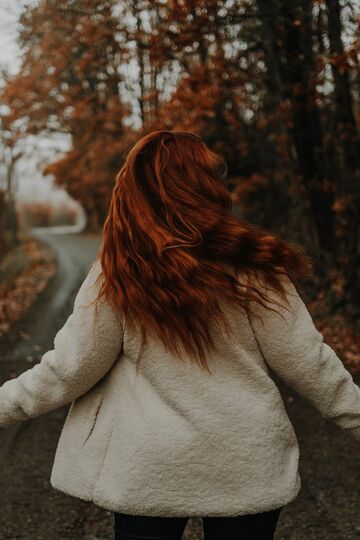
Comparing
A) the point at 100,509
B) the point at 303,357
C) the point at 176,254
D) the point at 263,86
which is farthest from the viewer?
the point at 263,86

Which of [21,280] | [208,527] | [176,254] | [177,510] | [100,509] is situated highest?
[176,254]

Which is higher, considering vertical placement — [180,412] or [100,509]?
[180,412]

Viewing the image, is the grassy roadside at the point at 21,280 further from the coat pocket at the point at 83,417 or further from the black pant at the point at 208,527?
the black pant at the point at 208,527

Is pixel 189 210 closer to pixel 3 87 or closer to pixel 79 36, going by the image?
pixel 79 36

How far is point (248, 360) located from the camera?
6.25ft

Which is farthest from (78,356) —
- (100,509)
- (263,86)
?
(263,86)

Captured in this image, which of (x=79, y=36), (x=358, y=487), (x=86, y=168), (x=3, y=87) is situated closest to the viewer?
(x=358, y=487)

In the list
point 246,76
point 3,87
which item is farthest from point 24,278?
point 246,76

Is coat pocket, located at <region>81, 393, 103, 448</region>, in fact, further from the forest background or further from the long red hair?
the forest background

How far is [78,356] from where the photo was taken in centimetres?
191

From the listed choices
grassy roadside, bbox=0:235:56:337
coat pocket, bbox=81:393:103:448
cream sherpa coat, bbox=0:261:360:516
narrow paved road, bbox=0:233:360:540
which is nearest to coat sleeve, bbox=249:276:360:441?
cream sherpa coat, bbox=0:261:360:516

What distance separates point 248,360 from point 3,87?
19.9 metres

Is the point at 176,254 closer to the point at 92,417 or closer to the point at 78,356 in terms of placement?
the point at 78,356

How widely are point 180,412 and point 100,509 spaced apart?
2.93 m
